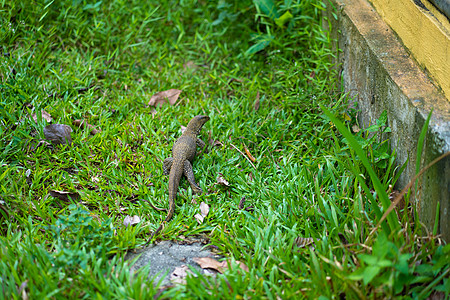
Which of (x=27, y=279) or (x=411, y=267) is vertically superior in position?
(x=411, y=267)

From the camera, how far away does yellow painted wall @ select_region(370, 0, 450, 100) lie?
3.05 meters

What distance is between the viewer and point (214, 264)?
305cm

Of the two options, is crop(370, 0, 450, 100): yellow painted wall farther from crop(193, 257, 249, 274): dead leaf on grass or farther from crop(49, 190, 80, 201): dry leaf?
crop(49, 190, 80, 201): dry leaf

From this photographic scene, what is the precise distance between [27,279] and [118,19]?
4148 millimetres

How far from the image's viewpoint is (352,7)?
4656 mm

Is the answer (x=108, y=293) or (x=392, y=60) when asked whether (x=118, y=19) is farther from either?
(x=108, y=293)

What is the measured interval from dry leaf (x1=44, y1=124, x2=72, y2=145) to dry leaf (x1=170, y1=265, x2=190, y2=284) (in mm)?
2008

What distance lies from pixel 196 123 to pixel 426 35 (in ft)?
7.59

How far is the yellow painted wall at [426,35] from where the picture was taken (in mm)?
3047

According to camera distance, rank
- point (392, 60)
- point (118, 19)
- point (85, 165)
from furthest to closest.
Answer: point (118, 19) → point (85, 165) → point (392, 60)

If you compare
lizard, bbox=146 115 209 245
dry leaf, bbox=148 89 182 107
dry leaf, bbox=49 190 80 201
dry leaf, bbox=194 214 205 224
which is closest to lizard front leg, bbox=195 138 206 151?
lizard, bbox=146 115 209 245

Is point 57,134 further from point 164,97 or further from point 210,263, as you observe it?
point 210,263

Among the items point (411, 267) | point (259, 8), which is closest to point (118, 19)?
point (259, 8)

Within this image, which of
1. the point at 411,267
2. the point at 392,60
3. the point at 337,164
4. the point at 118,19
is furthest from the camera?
the point at 118,19
